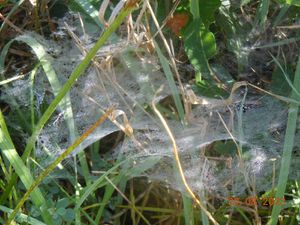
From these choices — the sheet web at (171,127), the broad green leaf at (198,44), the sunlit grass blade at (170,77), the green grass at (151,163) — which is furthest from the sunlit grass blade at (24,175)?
the broad green leaf at (198,44)

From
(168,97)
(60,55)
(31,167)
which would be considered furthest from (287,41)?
(31,167)

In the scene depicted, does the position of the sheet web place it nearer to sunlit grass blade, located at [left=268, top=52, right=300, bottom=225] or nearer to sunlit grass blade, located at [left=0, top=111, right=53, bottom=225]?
sunlit grass blade, located at [left=268, top=52, right=300, bottom=225]

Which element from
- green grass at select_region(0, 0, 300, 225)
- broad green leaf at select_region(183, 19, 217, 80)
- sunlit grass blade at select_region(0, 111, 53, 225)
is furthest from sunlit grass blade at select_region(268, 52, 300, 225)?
sunlit grass blade at select_region(0, 111, 53, 225)

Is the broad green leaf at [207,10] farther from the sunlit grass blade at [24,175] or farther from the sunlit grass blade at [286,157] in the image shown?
the sunlit grass blade at [24,175]

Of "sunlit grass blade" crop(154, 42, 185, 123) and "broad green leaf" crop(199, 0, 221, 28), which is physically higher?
"broad green leaf" crop(199, 0, 221, 28)

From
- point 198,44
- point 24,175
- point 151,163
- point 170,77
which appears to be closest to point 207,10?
point 198,44

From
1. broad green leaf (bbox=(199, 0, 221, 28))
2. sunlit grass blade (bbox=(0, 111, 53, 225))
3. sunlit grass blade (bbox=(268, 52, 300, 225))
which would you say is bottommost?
sunlit grass blade (bbox=(268, 52, 300, 225))

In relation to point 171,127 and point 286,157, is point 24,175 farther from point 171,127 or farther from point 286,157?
point 286,157

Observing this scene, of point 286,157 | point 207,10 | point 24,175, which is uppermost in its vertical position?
point 207,10
